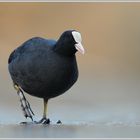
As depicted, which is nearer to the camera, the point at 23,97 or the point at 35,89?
the point at 35,89

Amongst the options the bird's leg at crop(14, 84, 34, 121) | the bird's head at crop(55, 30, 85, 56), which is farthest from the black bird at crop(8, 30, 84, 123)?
the bird's leg at crop(14, 84, 34, 121)

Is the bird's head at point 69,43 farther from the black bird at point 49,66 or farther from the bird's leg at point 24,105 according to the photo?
the bird's leg at point 24,105

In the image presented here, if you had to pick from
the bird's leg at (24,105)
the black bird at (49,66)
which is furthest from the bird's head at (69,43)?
the bird's leg at (24,105)

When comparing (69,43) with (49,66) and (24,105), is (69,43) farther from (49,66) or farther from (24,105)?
(24,105)

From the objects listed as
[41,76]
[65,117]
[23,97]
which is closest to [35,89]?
[41,76]

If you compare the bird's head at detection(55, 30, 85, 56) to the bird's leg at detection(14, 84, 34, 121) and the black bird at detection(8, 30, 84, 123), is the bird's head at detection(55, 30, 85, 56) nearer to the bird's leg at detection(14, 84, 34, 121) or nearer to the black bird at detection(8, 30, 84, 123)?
the black bird at detection(8, 30, 84, 123)

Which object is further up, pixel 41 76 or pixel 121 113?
pixel 41 76

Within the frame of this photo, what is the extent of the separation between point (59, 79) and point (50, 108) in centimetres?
49

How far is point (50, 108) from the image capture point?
155 centimetres

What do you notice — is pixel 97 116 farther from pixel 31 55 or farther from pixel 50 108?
pixel 31 55

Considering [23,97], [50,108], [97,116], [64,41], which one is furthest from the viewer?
[50,108]

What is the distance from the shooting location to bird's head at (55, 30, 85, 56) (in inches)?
40.8

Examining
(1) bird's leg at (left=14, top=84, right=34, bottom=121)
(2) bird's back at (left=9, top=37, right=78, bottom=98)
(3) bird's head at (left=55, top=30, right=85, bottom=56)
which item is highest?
(3) bird's head at (left=55, top=30, right=85, bottom=56)

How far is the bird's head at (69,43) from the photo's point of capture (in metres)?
1.04
